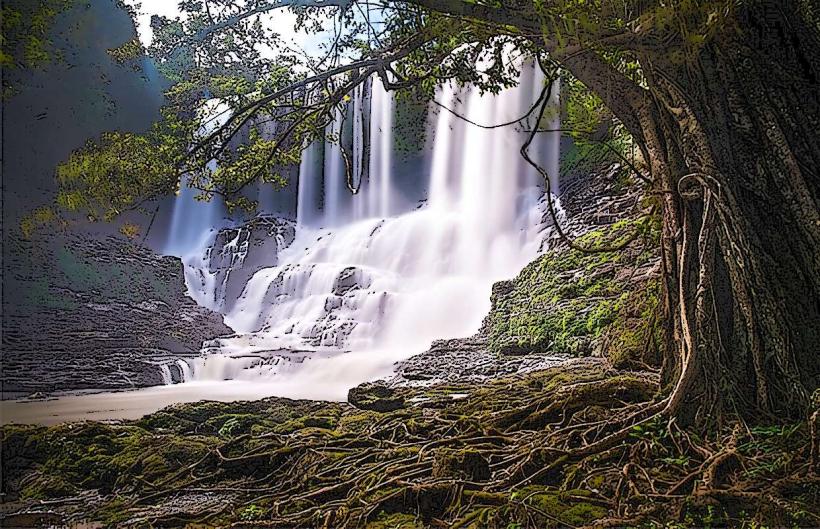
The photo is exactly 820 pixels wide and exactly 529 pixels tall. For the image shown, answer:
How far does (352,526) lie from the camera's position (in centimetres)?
151

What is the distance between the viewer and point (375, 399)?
2.95 m

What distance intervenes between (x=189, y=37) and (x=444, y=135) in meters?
5.35

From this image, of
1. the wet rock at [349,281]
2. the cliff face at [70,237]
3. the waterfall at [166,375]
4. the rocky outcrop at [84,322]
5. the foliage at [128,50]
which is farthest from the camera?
the wet rock at [349,281]

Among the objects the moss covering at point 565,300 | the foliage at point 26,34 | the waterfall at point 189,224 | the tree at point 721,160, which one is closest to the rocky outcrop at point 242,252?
the waterfall at point 189,224

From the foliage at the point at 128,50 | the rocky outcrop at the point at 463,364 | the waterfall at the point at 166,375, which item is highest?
the foliage at the point at 128,50

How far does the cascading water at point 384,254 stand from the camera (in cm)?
521

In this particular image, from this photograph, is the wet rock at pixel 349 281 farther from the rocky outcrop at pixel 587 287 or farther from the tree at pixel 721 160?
the tree at pixel 721 160

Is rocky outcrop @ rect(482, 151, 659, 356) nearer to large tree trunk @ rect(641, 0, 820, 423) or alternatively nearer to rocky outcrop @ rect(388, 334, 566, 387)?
rocky outcrop @ rect(388, 334, 566, 387)

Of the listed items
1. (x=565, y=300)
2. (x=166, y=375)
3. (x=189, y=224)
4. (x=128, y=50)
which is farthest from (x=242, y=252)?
(x=565, y=300)

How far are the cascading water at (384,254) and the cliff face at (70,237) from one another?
72 cm

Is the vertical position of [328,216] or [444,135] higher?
[444,135]

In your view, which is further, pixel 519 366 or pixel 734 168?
pixel 519 366

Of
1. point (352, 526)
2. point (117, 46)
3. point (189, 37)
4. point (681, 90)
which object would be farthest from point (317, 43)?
point (352, 526)

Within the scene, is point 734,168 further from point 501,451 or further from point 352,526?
point 352,526
